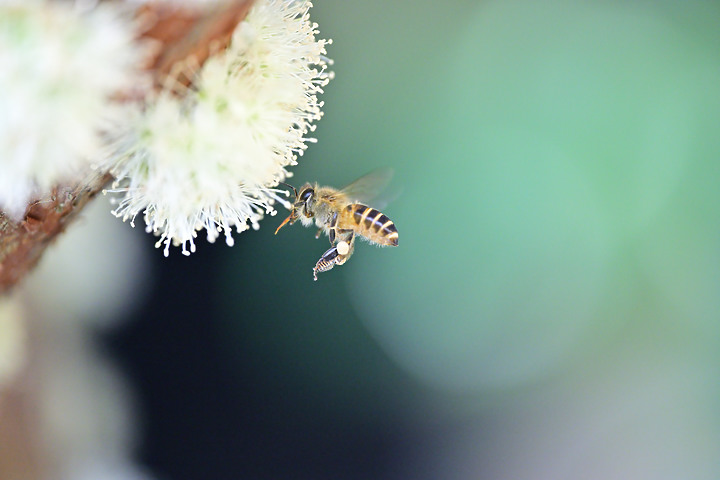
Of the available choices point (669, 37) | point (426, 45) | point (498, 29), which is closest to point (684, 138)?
point (669, 37)

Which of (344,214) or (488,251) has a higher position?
(488,251)

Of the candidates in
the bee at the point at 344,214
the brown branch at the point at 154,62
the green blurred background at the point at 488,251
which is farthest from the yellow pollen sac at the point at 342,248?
the green blurred background at the point at 488,251

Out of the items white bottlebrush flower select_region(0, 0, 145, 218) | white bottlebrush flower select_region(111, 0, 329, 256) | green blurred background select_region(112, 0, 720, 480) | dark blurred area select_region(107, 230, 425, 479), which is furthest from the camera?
green blurred background select_region(112, 0, 720, 480)

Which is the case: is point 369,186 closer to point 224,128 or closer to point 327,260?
point 327,260

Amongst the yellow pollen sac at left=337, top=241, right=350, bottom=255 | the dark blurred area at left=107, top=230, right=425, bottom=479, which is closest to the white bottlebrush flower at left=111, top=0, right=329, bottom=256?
the yellow pollen sac at left=337, top=241, right=350, bottom=255

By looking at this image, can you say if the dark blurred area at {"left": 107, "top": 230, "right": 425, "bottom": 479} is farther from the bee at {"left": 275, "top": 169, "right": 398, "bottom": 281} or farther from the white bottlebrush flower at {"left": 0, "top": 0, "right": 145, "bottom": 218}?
the white bottlebrush flower at {"left": 0, "top": 0, "right": 145, "bottom": 218}

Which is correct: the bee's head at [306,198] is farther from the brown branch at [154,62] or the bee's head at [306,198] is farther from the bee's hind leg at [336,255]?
the brown branch at [154,62]

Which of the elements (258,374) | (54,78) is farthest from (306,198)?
(258,374)

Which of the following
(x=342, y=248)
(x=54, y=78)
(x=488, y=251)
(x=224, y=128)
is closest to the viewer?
(x=54, y=78)
